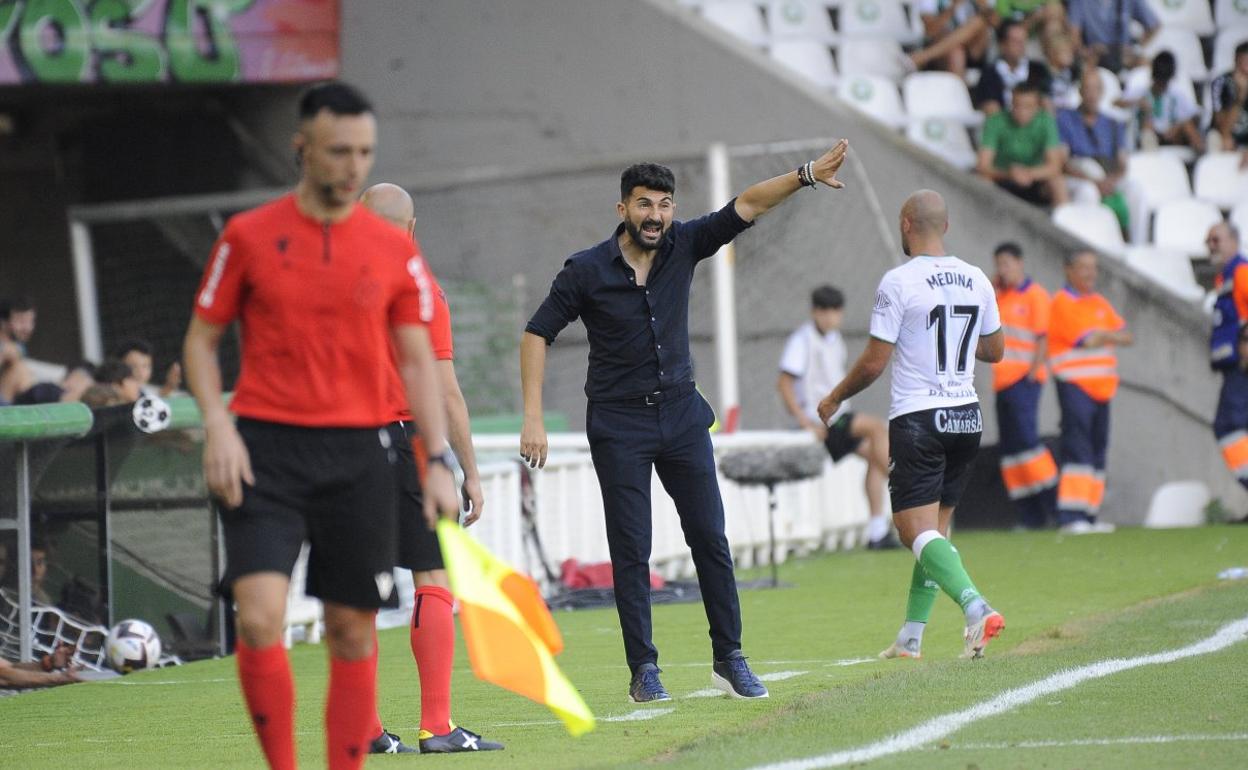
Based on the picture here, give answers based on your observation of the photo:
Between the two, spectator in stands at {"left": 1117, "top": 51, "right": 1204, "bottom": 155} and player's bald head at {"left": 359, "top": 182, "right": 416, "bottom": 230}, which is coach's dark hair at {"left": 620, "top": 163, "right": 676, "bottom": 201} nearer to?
player's bald head at {"left": 359, "top": 182, "right": 416, "bottom": 230}

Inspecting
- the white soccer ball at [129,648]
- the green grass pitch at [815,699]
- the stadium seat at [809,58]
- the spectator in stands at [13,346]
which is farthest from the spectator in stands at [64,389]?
the stadium seat at [809,58]

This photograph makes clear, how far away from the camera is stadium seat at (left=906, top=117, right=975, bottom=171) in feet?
68.2

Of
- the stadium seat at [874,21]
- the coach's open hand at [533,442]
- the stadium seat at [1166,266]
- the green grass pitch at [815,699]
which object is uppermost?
the stadium seat at [874,21]

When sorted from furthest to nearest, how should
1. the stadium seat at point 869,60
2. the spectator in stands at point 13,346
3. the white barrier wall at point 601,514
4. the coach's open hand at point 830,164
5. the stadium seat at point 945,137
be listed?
the stadium seat at point 869,60
the stadium seat at point 945,137
the spectator in stands at point 13,346
the white barrier wall at point 601,514
the coach's open hand at point 830,164

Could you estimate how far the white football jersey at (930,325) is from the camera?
9.05m

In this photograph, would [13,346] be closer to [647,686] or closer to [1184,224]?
[647,686]

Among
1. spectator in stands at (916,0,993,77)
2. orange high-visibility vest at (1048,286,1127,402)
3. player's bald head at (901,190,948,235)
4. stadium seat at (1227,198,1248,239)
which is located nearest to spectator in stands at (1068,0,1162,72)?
spectator in stands at (916,0,993,77)

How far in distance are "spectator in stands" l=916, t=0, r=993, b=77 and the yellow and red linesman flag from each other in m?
16.5

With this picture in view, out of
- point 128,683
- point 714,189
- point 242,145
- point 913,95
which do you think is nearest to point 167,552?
point 128,683

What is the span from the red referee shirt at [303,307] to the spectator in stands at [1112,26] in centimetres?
1766

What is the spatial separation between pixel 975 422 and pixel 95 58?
12.1 meters

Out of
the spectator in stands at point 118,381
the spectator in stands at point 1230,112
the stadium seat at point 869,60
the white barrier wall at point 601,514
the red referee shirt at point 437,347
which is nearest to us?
the red referee shirt at point 437,347

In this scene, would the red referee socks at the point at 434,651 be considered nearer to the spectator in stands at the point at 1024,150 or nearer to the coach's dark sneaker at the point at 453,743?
the coach's dark sneaker at the point at 453,743

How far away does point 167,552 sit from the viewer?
11.4 meters
